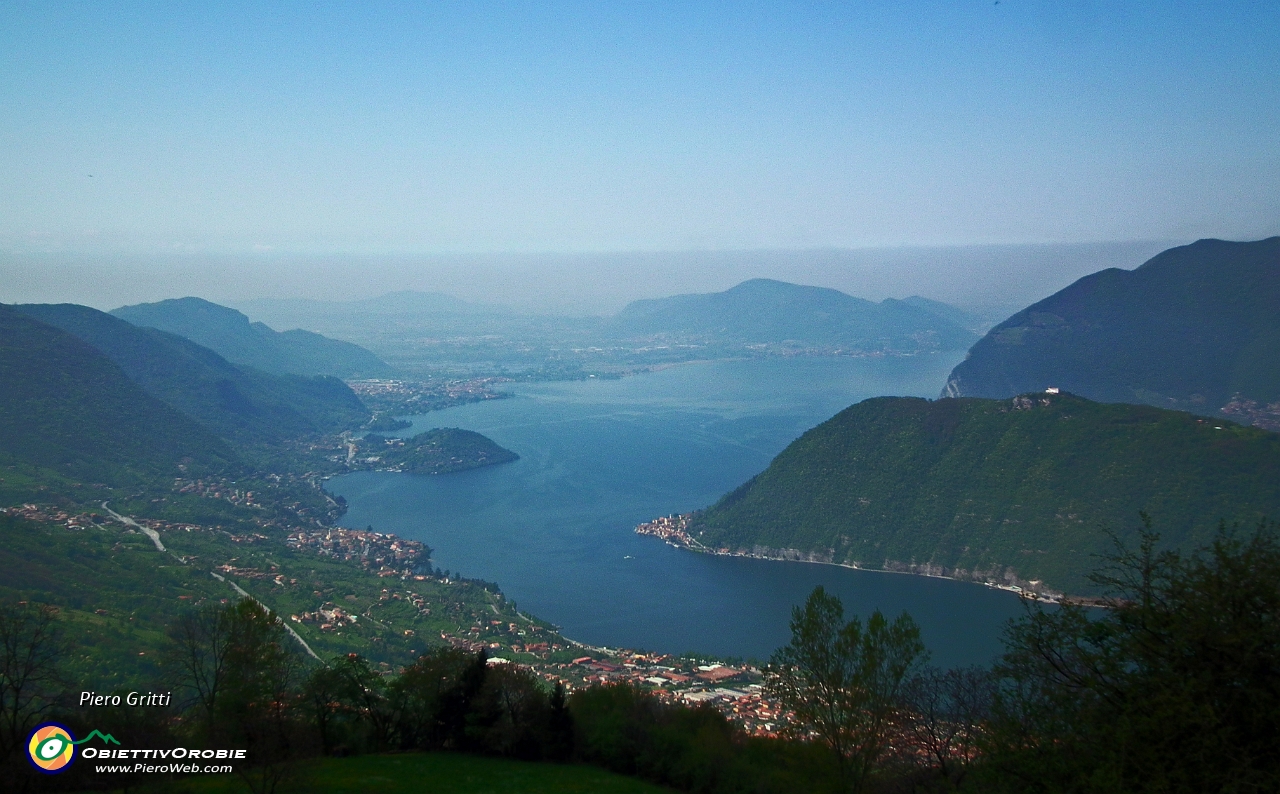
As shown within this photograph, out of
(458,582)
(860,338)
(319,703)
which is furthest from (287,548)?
(860,338)

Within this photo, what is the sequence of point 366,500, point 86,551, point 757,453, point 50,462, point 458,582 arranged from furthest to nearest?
point 757,453 < point 366,500 < point 50,462 < point 458,582 < point 86,551

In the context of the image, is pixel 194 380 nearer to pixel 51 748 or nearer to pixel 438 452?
pixel 438 452

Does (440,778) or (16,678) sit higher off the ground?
(16,678)

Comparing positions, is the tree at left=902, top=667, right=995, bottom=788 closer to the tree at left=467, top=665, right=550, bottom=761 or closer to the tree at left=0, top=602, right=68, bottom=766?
the tree at left=467, top=665, right=550, bottom=761

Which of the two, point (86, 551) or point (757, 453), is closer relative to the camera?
point (86, 551)

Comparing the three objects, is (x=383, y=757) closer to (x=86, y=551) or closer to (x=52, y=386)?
(x=86, y=551)

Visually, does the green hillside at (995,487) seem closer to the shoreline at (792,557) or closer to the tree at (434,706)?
the shoreline at (792,557)

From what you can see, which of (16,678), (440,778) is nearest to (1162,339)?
(440,778)
